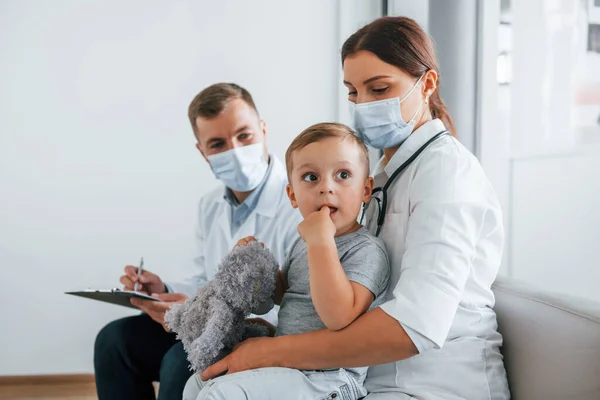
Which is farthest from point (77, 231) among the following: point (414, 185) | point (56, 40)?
point (414, 185)

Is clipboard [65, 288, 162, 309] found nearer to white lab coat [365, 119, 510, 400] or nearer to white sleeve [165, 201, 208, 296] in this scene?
white sleeve [165, 201, 208, 296]

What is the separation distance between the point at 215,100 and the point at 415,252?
1022 millimetres

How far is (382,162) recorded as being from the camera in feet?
4.97

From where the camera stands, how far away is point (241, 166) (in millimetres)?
1955

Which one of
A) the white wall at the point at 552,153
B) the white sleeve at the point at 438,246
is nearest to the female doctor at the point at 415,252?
the white sleeve at the point at 438,246

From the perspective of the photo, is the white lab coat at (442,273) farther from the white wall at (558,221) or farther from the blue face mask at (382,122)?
the white wall at (558,221)

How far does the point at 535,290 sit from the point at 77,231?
7.55ft

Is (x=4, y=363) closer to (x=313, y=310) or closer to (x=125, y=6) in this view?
(x=125, y=6)

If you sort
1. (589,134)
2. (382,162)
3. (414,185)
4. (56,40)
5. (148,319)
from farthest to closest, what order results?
(56,40) < (589,134) < (148,319) < (382,162) < (414,185)

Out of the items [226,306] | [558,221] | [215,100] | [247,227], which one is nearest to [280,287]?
[226,306]

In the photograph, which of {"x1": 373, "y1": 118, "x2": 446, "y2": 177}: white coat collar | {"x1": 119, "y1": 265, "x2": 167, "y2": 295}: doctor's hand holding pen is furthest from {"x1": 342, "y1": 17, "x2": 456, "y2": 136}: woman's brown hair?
{"x1": 119, "y1": 265, "x2": 167, "y2": 295}: doctor's hand holding pen

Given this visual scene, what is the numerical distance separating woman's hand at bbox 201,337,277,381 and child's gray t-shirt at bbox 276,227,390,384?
7 cm

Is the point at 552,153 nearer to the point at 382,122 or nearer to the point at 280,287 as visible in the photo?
the point at 382,122

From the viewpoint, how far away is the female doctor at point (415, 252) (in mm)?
1133
